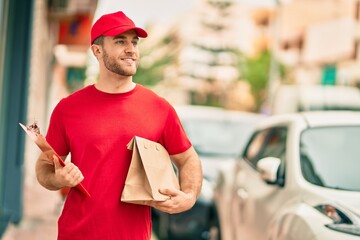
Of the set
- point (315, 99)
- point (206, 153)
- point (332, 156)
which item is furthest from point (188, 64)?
point (332, 156)

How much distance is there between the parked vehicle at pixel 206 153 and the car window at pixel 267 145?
0.90 m

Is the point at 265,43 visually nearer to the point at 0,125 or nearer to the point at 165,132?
the point at 0,125

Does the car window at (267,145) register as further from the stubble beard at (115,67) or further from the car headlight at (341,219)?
the stubble beard at (115,67)

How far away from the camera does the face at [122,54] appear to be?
3428 mm

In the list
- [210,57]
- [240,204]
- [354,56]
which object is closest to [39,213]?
[240,204]

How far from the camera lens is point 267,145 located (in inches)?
282

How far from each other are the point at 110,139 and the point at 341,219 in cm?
176

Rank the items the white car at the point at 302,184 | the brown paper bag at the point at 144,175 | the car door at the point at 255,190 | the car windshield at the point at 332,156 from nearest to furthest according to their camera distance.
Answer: the brown paper bag at the point at 144,175 → the white car at the point at 302,184 → the car windshield at the point at 332,156 → the car door at the point at 255,190

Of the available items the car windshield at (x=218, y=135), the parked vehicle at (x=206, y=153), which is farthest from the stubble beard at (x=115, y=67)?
the car windshield at (x=218, y=135)

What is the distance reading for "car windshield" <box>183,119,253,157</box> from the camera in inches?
429

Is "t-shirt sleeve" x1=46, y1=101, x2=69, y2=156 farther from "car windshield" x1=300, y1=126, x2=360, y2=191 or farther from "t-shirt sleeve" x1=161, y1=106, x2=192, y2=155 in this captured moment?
"car windshield" x1=300, y1=126, x2=360, y2=191

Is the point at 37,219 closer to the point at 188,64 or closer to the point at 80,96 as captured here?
the point at 80,96

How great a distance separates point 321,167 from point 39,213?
20.2 ft

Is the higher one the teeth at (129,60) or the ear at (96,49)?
the ear at (96,49)
